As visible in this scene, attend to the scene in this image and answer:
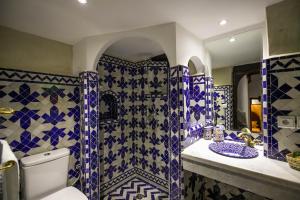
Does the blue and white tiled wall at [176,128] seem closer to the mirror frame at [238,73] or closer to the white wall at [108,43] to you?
the white wall at [108,43]

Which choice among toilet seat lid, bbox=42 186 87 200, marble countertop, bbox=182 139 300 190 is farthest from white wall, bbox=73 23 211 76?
toilet seat lid, bbox=42 186 87 200

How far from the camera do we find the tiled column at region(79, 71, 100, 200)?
1668mm

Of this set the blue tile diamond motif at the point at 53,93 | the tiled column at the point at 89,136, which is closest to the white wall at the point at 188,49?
the tiled column at the point at 89,136

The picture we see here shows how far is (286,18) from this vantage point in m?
1.11

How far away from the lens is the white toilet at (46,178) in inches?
53.6

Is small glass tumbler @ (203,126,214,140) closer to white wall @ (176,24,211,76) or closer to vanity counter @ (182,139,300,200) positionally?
vanity counter @ (182,139,300,200)

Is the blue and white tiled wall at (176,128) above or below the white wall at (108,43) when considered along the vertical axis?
below

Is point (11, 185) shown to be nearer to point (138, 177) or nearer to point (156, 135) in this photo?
point (156, 135)

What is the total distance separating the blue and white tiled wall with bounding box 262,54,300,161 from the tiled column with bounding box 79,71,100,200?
173 centimetres

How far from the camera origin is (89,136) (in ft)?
5.55

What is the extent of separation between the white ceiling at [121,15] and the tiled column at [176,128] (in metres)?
0.48

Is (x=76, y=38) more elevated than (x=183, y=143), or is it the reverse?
(x=76, y=38)

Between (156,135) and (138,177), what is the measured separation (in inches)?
34.5

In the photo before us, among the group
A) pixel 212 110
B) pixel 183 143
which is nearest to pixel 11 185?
pixel 183 143
